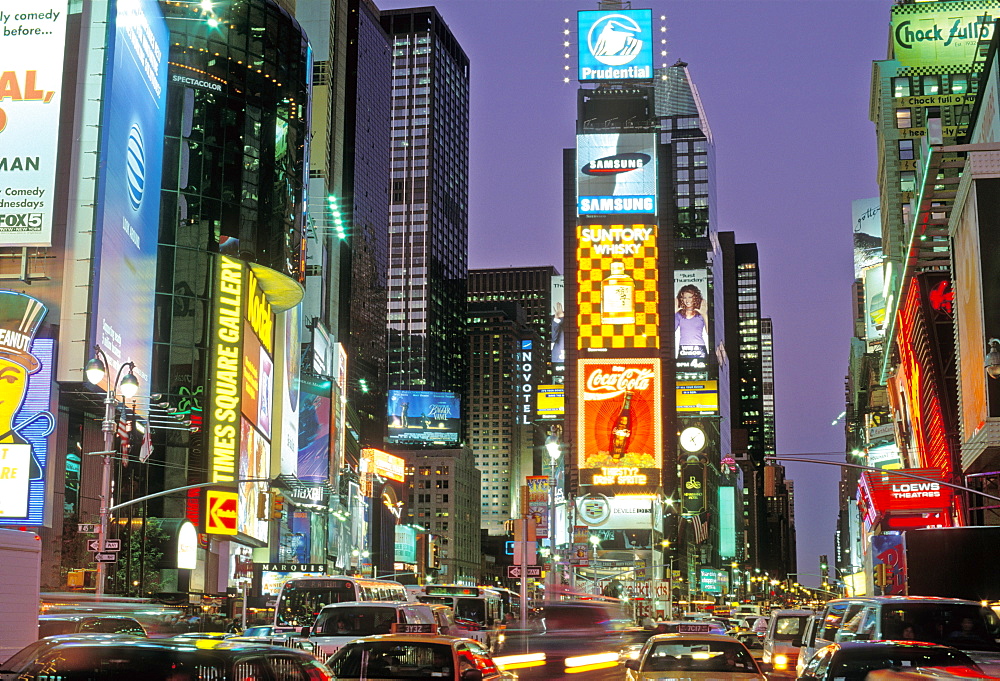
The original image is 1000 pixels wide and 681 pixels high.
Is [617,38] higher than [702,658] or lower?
higher

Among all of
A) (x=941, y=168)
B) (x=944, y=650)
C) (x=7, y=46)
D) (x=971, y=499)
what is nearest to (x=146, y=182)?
(x=7, y=46)

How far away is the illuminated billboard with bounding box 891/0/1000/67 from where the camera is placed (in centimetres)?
12575

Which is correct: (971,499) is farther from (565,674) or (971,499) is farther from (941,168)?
(565,674)

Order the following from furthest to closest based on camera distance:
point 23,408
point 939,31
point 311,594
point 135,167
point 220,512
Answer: point 939,31, point 220,512, point 135,167, point 23,408, point 311,594

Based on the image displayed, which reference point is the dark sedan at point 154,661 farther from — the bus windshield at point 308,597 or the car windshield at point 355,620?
the bus windshield at point 308,597

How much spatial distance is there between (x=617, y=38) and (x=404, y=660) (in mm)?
145617

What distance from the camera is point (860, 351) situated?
183875 mm

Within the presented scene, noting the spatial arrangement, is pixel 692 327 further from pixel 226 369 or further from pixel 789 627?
pixel 789 627

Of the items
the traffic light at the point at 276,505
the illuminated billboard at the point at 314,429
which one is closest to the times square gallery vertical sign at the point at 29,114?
the traffic light at the point at 276,505

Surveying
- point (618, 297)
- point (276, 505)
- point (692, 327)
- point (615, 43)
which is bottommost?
point (276, 505)

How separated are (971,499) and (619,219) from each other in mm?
88085

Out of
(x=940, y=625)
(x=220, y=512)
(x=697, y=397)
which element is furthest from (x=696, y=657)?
(x=697, y=397)

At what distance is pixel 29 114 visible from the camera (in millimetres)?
51562

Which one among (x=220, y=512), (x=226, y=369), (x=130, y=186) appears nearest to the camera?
(x=130, y=186)
